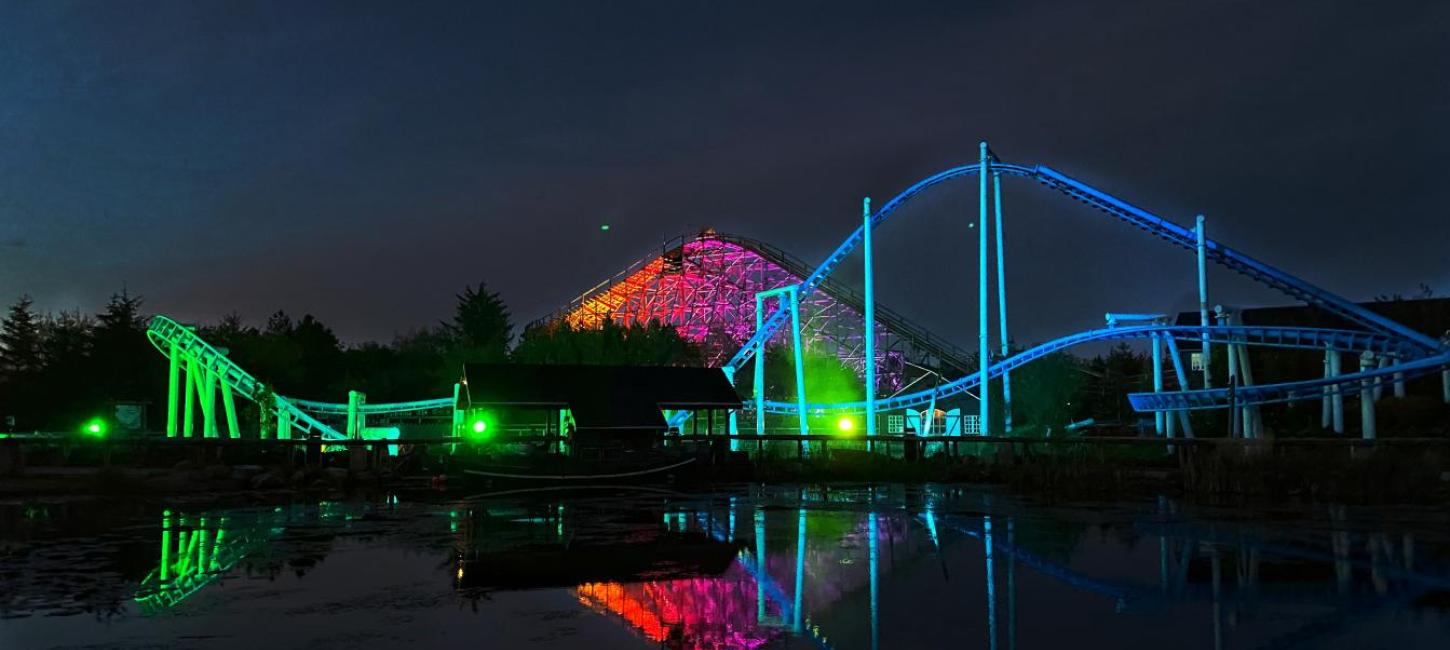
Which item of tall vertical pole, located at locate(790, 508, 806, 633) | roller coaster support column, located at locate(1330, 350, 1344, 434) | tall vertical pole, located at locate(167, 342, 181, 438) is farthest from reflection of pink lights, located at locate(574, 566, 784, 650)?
tall vertical pole, located at locate(167, 342, 181, 438)

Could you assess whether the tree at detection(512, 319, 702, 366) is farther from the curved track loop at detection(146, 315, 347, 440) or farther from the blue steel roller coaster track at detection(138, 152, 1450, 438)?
the curved track loop at detection(146, 315, 347, 440)

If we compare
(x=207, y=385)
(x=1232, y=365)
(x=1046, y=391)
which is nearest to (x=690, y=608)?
(x=1232, y=365)

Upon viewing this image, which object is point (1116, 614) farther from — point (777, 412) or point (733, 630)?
point (777, 412)

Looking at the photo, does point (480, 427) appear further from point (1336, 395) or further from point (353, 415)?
point (1336, 395)

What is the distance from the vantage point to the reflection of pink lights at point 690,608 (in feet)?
34.3

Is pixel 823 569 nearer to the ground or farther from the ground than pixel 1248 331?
nearer to the ground

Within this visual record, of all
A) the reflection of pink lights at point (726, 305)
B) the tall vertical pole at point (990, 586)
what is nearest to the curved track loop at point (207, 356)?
the reflection of pink lights at point (726, 305)

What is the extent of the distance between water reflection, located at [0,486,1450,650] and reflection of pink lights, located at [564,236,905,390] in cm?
4044

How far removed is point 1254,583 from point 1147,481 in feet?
59.5

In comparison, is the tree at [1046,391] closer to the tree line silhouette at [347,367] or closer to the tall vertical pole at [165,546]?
the tree line silhouette at [347,367]

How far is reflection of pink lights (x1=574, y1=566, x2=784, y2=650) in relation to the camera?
10.5m

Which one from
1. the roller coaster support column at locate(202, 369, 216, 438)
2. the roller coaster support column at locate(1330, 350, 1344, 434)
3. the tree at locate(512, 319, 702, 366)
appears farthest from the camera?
the tree at locate(512, 319, 702, 366)

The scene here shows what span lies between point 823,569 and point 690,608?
332 cm

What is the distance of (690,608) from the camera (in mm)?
11992
